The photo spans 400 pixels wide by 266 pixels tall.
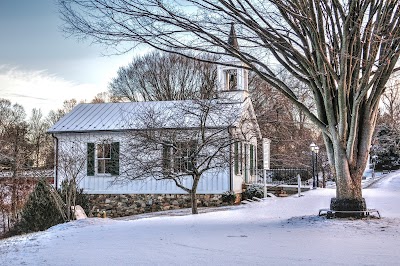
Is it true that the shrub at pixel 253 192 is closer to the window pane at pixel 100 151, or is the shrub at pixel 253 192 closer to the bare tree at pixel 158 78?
the window pane at pixel 100 151

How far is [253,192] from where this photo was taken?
745 inches

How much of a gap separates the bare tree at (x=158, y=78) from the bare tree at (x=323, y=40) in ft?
72.5

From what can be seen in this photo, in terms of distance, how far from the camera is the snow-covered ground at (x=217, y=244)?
4961 millimetres

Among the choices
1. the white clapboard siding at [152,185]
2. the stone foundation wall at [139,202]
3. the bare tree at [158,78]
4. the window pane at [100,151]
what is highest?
the bare tree at [158,78]

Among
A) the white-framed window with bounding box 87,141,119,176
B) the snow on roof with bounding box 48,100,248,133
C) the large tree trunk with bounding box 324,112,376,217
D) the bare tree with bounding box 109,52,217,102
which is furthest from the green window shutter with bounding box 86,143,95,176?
the large tree trunk with bounding box 324,112,376,217

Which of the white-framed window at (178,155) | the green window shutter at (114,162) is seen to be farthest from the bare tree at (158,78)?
the white-framed window at (178,155)

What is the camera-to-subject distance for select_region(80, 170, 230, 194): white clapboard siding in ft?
59.2

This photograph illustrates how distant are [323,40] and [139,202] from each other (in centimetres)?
1310

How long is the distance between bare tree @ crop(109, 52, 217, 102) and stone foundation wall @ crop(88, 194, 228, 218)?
13107 mm

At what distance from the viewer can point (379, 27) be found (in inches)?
281

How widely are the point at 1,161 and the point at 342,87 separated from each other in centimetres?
1476

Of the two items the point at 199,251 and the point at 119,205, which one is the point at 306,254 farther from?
the point at 119,205

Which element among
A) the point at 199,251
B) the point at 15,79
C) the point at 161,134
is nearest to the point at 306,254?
the point at 199,251

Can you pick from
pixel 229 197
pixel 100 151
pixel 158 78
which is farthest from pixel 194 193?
pixel 158 78
